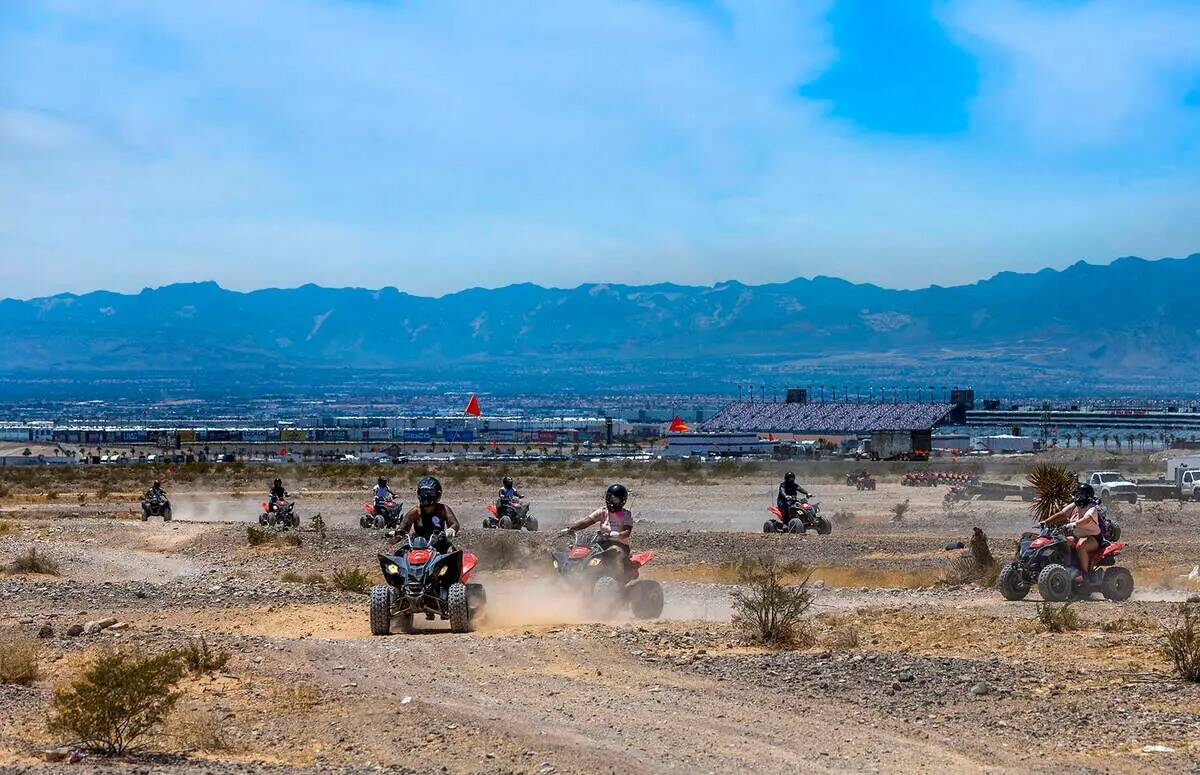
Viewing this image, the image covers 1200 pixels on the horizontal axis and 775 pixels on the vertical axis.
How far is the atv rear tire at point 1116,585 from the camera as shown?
20.6 metres

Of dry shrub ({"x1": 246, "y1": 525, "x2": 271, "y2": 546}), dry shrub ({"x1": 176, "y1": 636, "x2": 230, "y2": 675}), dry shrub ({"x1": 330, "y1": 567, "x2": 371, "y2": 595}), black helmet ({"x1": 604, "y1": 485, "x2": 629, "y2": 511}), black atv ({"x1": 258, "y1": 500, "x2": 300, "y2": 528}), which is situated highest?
black helmet ({"x1": 604, "y1": 485, "x2": 629, "y2": 511})

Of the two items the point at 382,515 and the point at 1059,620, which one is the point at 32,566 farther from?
the point at 1059,620

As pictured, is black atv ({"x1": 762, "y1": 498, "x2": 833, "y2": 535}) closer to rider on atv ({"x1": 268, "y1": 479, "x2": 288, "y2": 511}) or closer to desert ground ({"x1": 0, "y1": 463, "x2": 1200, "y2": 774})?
desert ground ({"x1": 0, "y1": 463, "x2": 1200, "y2": 774})

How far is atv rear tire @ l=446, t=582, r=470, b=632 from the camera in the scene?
685 inches

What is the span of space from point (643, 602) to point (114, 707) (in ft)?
29.9

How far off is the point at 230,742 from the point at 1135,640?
887cm

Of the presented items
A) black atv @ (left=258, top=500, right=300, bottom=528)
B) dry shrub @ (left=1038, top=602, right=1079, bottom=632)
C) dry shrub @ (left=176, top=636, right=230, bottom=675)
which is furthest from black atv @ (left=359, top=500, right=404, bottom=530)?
dry shrub @ (left=176, top=636, right=230, bottom=675)

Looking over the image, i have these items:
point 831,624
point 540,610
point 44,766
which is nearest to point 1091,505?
point 831,624

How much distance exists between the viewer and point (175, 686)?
12773 millimetres

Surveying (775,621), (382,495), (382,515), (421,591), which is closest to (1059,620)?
(775,621)

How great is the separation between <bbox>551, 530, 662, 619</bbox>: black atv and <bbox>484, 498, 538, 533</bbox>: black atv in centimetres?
2116

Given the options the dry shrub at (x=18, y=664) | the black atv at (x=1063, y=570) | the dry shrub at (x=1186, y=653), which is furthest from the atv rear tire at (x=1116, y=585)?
the dry shrub at (x=18, y=664)

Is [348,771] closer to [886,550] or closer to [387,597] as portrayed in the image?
[387,597]

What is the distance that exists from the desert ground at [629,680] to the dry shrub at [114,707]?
19 centimetres
